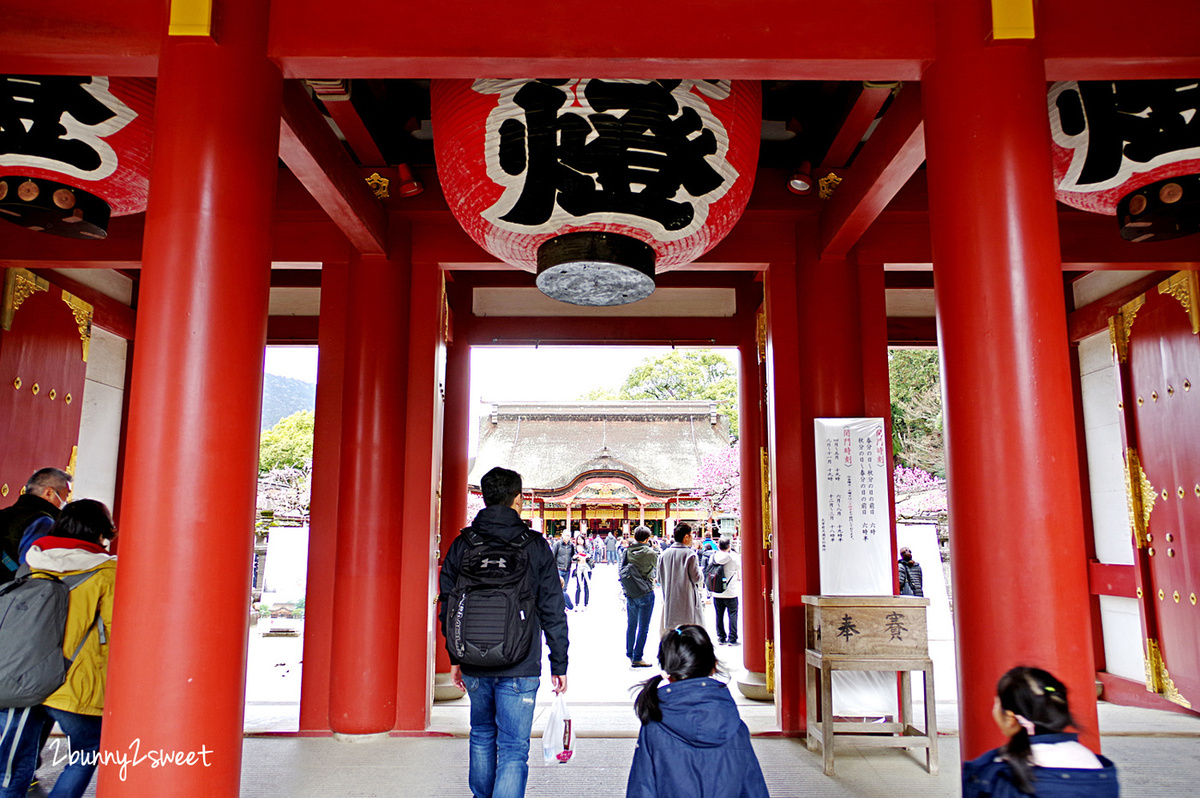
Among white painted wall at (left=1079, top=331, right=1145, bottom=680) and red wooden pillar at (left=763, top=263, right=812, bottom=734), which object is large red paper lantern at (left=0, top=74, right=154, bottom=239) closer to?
red wooden pillar at (left=763, top=263, right=812, bottom=734)

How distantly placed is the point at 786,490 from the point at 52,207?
13.1 ft

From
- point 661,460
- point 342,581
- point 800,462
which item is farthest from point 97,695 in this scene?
point 661,460

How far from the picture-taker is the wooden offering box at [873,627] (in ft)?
13.4

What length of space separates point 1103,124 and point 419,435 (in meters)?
3.83

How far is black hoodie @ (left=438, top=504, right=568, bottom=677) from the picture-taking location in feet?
9.34

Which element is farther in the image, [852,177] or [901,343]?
[901,343]

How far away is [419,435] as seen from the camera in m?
4.90

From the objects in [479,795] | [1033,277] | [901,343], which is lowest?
[479,795]

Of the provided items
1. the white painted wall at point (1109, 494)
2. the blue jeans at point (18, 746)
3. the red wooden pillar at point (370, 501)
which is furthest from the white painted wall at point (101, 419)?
the white painted wall at point (1109, 494)

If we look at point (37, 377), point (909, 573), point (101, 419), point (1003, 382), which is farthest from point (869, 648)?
point (101, 419)

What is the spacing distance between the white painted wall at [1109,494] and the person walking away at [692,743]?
192 inches

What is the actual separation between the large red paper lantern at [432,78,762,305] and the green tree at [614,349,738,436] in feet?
92.8

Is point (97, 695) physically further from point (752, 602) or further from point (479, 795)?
point (752, 602)

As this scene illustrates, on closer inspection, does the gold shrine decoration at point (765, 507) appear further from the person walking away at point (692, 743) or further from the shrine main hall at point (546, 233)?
the person walking away at point (692, 743)
